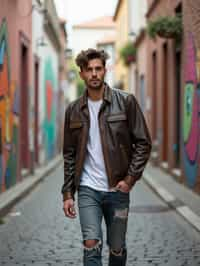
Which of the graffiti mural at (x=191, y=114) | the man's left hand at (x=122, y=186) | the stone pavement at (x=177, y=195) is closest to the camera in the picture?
the man's left hand at (x=122, y=186)

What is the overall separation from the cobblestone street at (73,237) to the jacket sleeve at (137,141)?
2.06 metres

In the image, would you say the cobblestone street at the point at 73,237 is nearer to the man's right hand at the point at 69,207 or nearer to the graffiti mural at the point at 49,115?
the man's right hand at the point at 69,207

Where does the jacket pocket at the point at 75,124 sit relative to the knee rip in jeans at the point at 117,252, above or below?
above

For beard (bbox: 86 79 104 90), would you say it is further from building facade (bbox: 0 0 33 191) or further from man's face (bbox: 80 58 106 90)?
building facade (bbox: 0 0 33 191)

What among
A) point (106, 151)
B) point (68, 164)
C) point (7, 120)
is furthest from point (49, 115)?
point (106, 151)

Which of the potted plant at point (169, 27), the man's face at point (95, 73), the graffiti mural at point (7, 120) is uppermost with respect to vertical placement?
the potted plant at point (169, 27)

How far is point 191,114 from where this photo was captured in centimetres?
1275

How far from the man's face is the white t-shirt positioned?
14cm

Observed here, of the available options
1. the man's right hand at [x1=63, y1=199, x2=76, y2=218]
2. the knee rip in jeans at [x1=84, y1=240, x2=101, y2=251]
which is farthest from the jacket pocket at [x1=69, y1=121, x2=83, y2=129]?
the knee rip in jeans at [x1=84, y1=240, x2=101, y2=251]

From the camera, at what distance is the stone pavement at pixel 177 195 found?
9.33 meters

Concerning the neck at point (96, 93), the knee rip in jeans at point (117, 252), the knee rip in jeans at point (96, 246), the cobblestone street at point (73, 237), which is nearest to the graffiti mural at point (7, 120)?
the cobblestone street at point (73, 237)

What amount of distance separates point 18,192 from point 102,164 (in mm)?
8171

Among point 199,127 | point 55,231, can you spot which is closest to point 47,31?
point 199,127

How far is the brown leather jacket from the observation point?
4.46 metres
